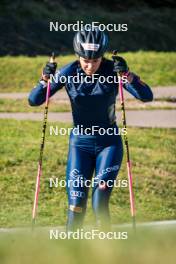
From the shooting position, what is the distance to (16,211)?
9594mm

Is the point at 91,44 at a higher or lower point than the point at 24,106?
higher

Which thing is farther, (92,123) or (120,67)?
(92,123)

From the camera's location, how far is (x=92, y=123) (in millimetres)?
5730

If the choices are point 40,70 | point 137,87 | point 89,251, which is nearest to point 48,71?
point 137,87

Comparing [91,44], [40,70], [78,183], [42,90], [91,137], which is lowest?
[40,70]

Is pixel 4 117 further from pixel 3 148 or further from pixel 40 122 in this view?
pixel 3 148

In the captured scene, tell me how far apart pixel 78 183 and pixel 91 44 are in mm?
1060

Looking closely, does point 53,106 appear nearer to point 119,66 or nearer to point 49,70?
point 49,70

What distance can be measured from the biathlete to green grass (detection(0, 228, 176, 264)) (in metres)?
3.83

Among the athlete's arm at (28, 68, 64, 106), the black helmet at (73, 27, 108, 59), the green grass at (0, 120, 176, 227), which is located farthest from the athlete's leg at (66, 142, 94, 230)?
the green grass at (0, 120, 176, 227)

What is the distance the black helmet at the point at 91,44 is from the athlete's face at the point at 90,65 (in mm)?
47

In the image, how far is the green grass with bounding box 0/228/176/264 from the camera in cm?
160

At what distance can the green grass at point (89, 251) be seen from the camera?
160cm

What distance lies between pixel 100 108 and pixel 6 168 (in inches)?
250
